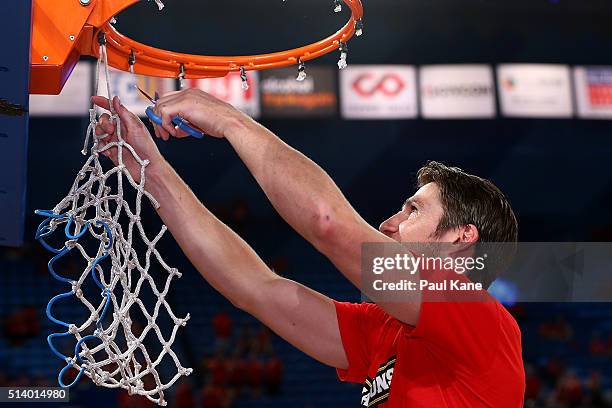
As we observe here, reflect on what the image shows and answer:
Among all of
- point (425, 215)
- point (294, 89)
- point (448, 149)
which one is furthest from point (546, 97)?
point (425, 215)

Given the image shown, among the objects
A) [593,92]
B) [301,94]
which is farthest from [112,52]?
[593,92]

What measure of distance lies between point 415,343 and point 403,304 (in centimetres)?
29

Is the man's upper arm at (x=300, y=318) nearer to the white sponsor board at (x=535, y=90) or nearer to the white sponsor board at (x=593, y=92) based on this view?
the white sponsor board at (x=535, y=90)

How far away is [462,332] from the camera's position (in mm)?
1767

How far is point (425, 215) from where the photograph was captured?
209 centimetres

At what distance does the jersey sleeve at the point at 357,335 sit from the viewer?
226 centimetres

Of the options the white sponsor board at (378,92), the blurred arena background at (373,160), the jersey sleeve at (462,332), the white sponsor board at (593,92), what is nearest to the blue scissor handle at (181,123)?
the jersey sleeve at (462,332)

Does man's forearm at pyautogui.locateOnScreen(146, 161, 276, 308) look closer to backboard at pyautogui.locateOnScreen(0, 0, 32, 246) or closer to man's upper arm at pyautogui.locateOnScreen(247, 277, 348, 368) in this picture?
man's upper arm at pyautogui.locateOnScreen(247, 277, 348, 368)

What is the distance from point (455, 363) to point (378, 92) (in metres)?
8.73

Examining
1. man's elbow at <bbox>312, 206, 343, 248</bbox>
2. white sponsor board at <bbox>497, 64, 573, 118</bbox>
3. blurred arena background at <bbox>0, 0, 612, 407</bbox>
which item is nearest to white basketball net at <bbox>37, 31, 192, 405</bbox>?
man's elbow at <bbox>312, 206, 343, 248</bbox>

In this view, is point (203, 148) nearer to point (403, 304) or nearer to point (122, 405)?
point (122, 405)

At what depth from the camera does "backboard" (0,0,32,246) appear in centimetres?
170

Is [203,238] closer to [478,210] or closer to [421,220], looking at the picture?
[421,220]

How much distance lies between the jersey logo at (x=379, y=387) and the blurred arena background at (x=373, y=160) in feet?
23.3
